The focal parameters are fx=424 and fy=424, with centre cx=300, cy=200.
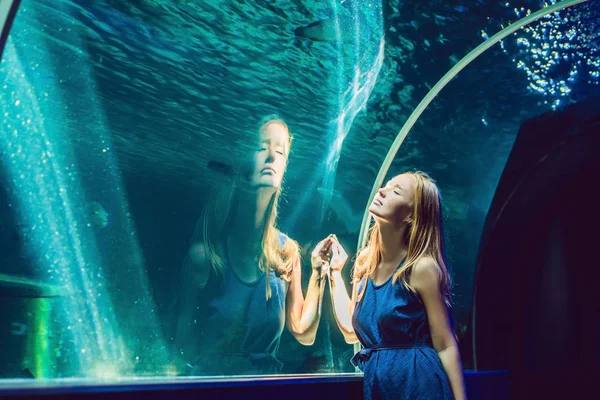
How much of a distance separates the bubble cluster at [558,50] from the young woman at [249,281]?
2.85 meters

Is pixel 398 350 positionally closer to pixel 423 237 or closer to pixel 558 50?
pixel 423 237

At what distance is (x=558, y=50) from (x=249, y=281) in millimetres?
4261

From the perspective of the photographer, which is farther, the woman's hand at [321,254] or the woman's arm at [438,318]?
the woman's hand at [321,254]

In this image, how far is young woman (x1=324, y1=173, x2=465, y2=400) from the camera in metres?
2.41

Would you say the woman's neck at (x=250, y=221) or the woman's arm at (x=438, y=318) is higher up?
the woman's neck at (x=250, y=221)

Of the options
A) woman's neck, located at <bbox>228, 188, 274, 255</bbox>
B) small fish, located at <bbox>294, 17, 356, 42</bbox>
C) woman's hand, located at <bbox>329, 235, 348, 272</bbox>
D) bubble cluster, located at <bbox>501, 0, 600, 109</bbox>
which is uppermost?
bubble cluster, located at <bbox>501, 0, 600, 109</bbox>

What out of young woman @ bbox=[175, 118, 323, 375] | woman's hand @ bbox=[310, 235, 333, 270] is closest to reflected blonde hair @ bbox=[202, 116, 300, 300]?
young woman @ bbox=[175, 118, 323, 375]

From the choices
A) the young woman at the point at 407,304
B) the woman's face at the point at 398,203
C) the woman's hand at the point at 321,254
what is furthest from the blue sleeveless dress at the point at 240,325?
the woman's face at the point at 398,203

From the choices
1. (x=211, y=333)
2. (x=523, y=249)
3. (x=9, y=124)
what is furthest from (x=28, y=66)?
(x=523, y=249)

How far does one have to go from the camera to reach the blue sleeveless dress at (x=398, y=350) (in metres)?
2.38

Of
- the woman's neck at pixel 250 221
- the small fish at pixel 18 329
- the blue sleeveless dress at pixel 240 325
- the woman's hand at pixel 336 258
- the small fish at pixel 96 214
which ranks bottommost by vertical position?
the small fish at pixel 18 329

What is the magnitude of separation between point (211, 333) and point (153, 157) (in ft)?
13.4

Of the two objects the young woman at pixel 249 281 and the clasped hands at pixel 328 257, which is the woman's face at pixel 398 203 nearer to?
the clasped hands at pixel 328 257

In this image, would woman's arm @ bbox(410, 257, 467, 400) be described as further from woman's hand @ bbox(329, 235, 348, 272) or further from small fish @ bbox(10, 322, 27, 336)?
small fish @ bbox(10, 322, 27, 336)
